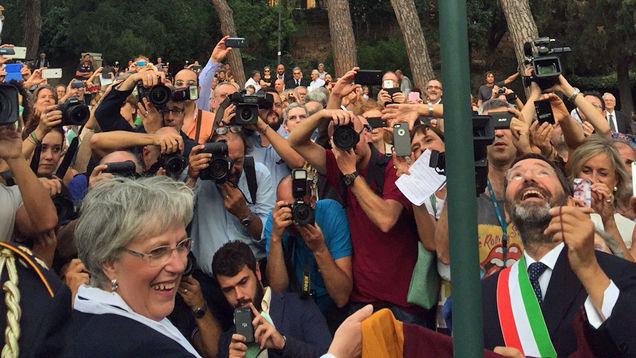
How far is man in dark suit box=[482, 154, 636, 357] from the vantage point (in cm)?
278

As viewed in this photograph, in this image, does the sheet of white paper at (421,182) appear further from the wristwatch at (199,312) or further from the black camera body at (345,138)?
the wristwatch at (199,312)

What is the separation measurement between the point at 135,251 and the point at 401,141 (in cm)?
202

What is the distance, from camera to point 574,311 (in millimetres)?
3123

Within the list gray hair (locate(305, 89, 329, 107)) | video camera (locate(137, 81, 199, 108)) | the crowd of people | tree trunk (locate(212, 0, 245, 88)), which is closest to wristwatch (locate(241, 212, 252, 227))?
the crowd of people

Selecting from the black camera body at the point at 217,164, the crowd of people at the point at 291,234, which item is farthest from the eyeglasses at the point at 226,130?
the black camera body at the point at 217,164

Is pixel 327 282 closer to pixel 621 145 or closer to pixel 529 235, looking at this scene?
pixel 529 235

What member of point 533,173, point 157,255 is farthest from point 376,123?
point 157,255

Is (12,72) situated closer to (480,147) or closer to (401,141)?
(401,141)

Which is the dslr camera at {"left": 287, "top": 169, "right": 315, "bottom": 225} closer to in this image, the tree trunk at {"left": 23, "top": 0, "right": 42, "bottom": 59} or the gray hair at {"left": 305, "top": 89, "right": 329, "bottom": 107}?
the gray hair at {"left": 305, "top": 89, "right": 329, "bottom": 107}

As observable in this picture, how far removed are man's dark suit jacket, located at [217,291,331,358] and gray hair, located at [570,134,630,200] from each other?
1.87m

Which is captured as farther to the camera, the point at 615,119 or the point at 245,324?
the point at 615,119

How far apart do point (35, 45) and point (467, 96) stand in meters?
27.3

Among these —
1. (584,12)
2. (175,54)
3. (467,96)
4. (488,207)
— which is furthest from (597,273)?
(175,54)

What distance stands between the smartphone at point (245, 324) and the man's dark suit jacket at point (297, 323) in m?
0.36
